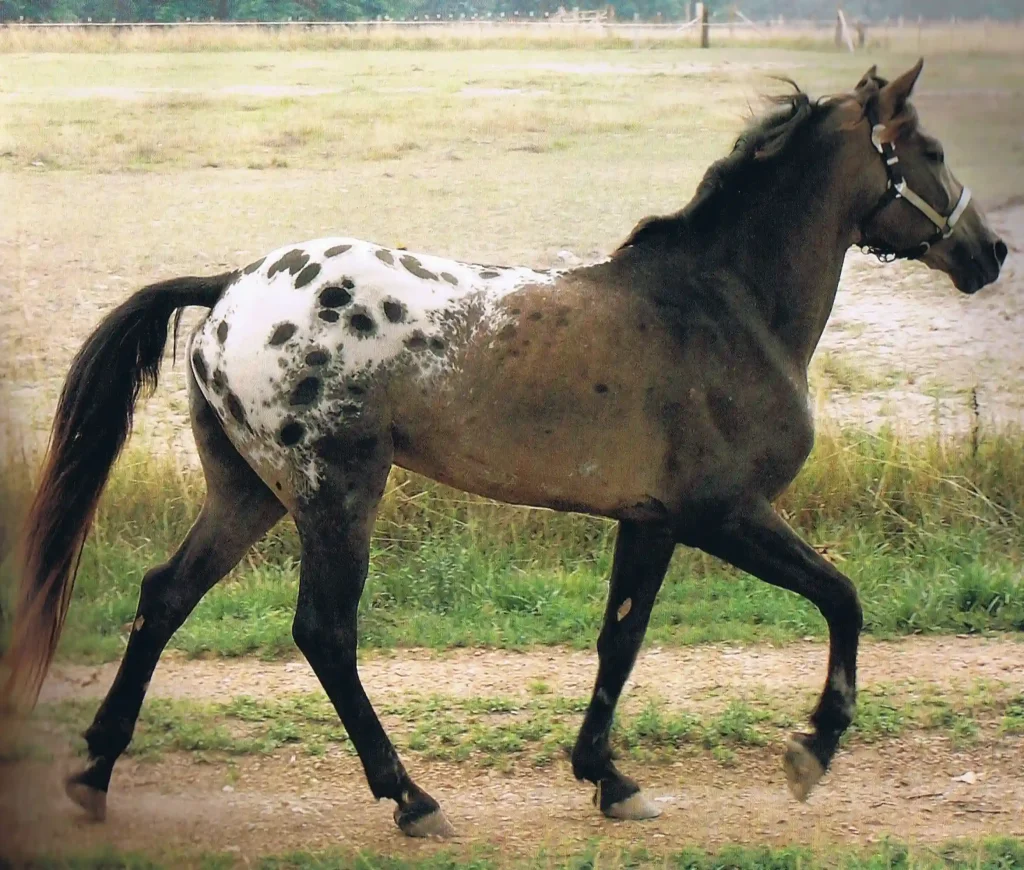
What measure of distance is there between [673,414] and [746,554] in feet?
1.46

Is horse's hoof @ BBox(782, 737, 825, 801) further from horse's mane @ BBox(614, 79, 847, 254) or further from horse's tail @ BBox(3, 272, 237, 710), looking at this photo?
horse's tail @ BBox(3, 272, 237, 710)

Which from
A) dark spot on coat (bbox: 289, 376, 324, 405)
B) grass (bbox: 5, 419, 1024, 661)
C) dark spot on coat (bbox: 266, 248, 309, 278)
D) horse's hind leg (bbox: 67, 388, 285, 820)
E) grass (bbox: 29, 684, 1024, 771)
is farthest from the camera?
grass (bbox: 5, 419, 1024, 661)

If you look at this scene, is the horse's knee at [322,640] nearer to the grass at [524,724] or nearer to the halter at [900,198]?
the grass at [524,724]

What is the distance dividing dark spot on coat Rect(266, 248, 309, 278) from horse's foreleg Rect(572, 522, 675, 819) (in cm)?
118

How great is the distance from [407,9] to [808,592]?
120 inches

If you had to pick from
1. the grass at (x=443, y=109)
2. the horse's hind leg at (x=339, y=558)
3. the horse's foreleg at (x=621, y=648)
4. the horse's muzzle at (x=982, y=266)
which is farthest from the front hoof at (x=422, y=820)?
the grass at (x=443, y=109)

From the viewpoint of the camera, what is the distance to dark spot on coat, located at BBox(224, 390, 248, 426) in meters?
3.24

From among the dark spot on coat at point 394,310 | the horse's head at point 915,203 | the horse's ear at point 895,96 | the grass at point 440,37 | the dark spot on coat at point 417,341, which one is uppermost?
the grass at point 440,37

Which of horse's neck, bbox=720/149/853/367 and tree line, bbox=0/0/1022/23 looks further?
tree line, bbox=0/0/1022/23

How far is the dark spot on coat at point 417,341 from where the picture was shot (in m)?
3.23

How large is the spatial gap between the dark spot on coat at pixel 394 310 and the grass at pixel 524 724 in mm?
1541

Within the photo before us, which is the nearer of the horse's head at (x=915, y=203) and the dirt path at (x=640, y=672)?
the horse's head at (x=915, y=203)

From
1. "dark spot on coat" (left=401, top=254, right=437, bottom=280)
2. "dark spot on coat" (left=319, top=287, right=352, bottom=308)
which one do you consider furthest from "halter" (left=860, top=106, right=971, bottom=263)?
"dark spot on coat" (left=319, top=287, right=352, bottom=308)

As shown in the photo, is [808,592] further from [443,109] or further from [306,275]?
[443,109]
